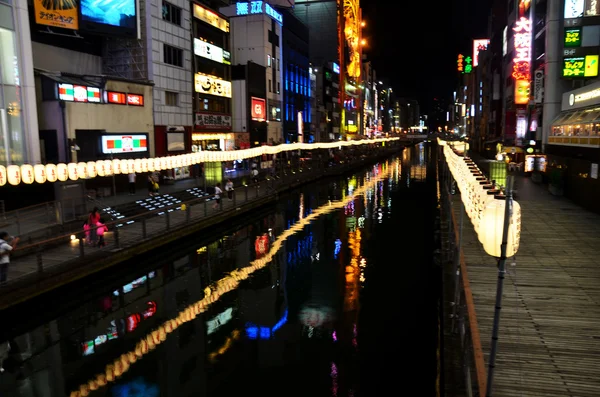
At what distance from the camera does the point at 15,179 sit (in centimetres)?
1897

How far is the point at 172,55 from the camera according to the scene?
142ft

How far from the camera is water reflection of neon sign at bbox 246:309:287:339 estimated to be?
49.3 ft

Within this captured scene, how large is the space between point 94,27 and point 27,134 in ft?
39.9

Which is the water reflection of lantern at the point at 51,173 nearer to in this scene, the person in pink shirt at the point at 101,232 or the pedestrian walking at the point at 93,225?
the pedestrian walking at the point at 93,225

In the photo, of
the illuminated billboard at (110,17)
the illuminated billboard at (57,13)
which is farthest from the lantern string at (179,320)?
the illuminated billboard at (110,17)

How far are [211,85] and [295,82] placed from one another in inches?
1265

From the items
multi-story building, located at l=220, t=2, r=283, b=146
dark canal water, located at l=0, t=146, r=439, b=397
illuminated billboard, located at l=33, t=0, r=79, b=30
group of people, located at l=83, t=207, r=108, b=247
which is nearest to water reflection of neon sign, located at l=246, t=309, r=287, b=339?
dark canal water, located at l=0, t=146, r=439, b=397

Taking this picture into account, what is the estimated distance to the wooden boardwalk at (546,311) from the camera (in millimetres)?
8438

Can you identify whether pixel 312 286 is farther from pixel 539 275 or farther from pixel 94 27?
pixel 94 27

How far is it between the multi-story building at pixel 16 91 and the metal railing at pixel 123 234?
7.04 meters

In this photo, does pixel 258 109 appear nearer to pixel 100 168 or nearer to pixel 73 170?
pixel 100 168

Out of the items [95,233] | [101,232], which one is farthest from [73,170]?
[101,232]

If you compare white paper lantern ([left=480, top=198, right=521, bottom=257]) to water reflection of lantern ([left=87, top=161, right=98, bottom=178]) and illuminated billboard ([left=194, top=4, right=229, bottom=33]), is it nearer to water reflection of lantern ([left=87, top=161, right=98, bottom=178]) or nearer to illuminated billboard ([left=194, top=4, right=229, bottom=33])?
water reflection of lantern ([left=87, top=161, right=98, bottom=178])

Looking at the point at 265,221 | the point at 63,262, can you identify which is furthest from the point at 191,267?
the point at 265,221
